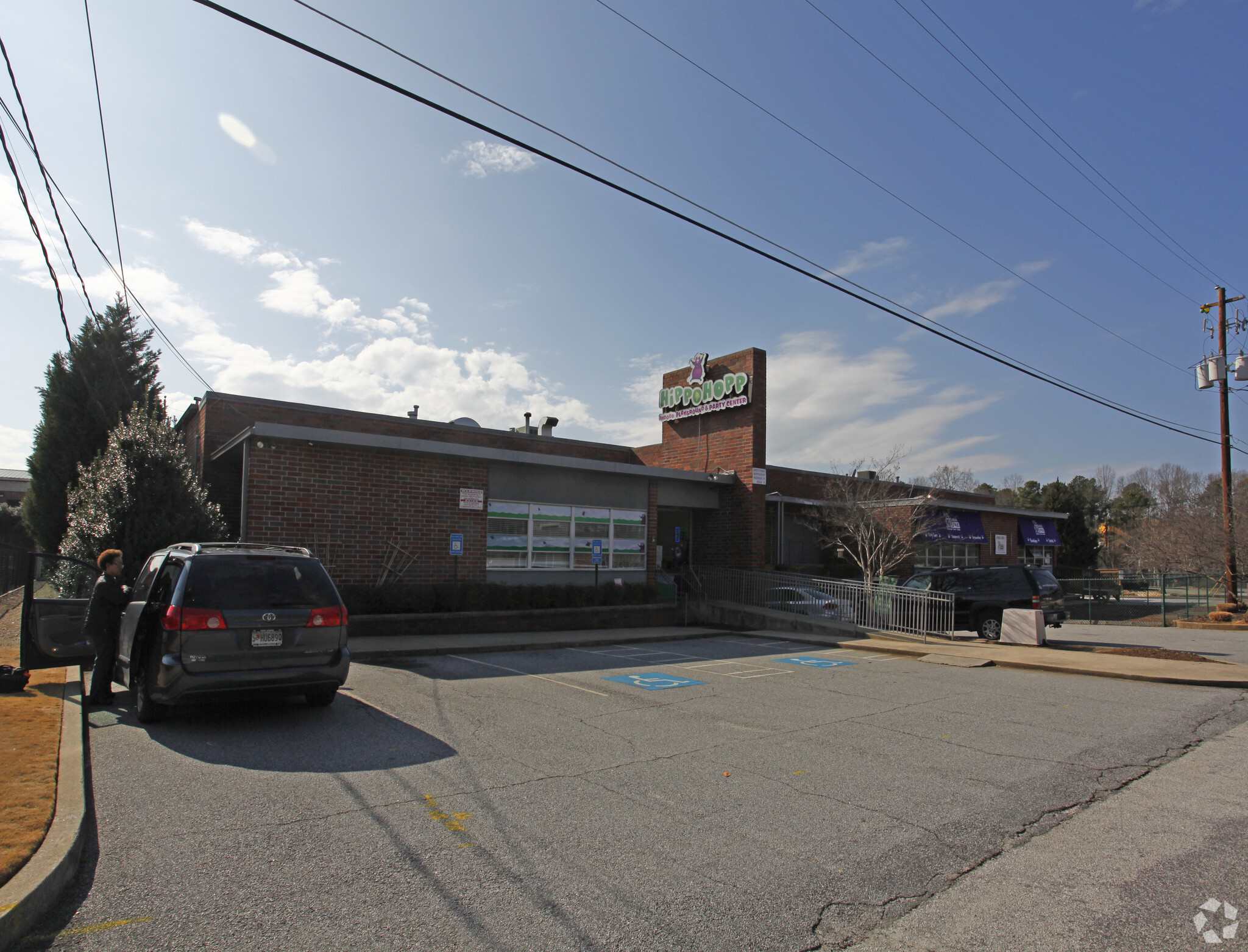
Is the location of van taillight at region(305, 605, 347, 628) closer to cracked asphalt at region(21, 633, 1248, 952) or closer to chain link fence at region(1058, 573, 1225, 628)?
cracked asphalt at region(21, 633, 1248, 952)

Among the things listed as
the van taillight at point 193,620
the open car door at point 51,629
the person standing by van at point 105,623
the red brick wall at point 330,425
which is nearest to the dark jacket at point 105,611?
the person standing by van at point 105,623

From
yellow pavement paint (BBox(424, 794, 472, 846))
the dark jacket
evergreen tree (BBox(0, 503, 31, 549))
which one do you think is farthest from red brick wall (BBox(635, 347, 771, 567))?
evergreen tree (BBox(0, 503, 31, 549))

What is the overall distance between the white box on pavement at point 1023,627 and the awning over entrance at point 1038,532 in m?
20.3

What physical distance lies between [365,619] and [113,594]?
633 cm

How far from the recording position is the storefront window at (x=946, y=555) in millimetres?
30659

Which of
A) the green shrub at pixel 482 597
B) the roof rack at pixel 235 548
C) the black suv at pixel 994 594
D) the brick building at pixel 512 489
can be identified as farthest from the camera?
the black suv at pixel 994 594

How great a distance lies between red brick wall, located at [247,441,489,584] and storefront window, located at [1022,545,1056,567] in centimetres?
2925

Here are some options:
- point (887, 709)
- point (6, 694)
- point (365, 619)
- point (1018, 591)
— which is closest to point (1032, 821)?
point (887, 709)

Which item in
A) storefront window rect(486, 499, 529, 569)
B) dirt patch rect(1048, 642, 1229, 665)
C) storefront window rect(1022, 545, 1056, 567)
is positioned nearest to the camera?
dirt patch rect(1048, 642, 1229, 665)

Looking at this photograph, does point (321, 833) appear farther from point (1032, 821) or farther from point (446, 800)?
point (1032, 821)

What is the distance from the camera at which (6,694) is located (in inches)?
311

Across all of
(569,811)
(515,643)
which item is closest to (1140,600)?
(515,643)

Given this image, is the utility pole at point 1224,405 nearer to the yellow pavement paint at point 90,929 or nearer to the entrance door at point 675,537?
the entrance door at point 675,537

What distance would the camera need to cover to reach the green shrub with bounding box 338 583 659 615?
14.6 meters
